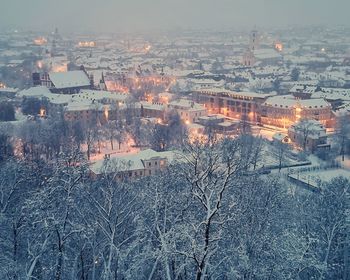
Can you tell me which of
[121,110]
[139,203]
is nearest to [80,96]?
A: [121,110]

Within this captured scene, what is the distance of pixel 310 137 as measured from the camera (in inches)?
1706

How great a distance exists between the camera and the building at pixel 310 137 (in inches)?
1699

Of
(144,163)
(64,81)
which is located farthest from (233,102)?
(144,163)

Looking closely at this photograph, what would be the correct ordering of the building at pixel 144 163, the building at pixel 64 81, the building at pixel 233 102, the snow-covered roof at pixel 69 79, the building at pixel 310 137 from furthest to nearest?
the snow-covered roof at pixel 69 79, the building at pixel 64 81, the building at pixel 233 102, the building at pixel 310 137, the building at pixel 144 163

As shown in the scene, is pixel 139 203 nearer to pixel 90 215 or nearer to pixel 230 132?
pixel 90 215

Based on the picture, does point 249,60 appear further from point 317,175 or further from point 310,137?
point 317,175

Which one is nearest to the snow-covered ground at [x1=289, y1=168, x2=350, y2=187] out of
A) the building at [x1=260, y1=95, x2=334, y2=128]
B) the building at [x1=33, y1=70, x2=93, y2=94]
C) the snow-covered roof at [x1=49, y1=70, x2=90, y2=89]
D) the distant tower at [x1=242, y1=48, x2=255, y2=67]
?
the building at [x1=260, y1=95, x2=334, y2=128]

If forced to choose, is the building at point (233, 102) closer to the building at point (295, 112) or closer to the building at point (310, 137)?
the building at point (295, 112)

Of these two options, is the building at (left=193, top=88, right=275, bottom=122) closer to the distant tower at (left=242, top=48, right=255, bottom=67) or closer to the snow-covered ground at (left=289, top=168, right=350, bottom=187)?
the snow-covered ground at (left=289, top=168, right=350, bottom=187)

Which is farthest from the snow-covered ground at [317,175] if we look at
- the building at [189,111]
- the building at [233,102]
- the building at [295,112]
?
the building at [233,102]

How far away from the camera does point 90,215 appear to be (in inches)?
745

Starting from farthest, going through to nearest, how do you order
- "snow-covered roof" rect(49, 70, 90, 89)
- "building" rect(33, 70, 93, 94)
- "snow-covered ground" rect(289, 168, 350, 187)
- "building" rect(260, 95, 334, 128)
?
"snow-covered roof" rect(49, 70, 90, 89), "building" rect(33, 70, 93, 94), "building" rect(260, 95, 334, 128), "snow-covered ground" rect(289, 168, 350, 187)

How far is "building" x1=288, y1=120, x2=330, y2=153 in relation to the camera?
43156mm

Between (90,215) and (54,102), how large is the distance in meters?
41.8
